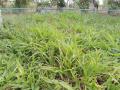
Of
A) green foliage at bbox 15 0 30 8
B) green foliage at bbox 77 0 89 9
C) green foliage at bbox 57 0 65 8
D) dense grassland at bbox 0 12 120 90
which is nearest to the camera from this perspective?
dense grassland at bbox 0 12 120 90

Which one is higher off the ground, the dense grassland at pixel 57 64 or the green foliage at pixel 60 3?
the green foliage at pixel 60 3

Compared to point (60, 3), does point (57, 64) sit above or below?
below

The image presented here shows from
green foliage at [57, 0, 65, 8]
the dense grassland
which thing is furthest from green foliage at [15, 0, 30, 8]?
the dense grassland

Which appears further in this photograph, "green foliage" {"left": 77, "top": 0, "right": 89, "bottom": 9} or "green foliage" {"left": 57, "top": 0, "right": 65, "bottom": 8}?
"green foliage" {"left": 57, "top": 0, "right": 65, "bottom": 8}

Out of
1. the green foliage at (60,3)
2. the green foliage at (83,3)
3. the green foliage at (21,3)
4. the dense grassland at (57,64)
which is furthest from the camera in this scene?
the green foliage at (60,3)

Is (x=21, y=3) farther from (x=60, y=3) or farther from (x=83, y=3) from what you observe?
(x=83, y=3)

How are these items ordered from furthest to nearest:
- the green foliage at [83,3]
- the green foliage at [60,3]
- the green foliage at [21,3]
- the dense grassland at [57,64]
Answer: the green foliage at [60,3]
the green foliage at [83,3]
the green foliage at [21,3]
the dense grassland at [57,64]

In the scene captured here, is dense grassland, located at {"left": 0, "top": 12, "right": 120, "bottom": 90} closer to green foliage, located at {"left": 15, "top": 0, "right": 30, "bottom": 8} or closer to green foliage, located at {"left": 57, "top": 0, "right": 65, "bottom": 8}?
green foliage, located at {"left": 15, "top": 0, "right": 30, "bottom": 8}

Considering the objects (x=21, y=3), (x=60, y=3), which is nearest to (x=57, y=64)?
(x=21, y=3)

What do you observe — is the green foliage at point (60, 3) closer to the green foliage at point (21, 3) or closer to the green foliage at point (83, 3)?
the green foliage at point (83, 3)

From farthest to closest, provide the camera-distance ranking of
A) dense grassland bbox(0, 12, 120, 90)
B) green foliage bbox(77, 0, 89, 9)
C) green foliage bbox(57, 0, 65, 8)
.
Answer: green foliage bbox(57, 0, 65, 8) → green foliage bbox(77, 0, 89, 9) → dense grassland bbox(0, 12, 120, 90)

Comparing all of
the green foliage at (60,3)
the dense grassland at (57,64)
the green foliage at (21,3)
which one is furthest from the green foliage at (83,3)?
the dense grassland at (57,64)

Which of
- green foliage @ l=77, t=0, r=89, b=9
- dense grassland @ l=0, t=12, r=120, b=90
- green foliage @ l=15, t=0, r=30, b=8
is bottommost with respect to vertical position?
dense grassland @ l=0, t=12, r=120, b=90

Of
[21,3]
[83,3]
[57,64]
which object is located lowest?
[57,64]
